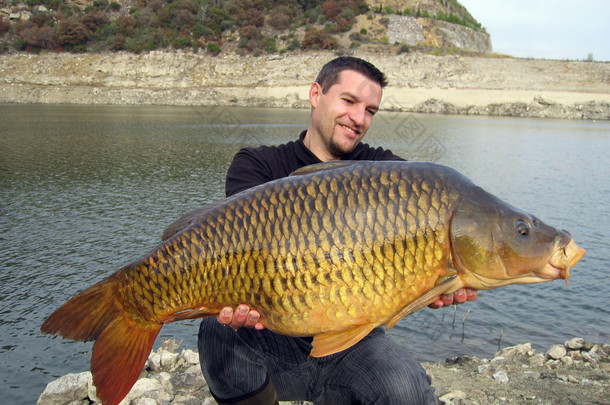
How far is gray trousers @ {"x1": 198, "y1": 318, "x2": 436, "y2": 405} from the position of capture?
1.89 meters

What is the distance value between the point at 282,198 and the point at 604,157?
18.0 meters

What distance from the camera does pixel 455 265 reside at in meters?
1.69

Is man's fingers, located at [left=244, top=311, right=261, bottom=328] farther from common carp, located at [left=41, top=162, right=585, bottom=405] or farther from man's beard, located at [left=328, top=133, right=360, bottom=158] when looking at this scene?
man's beard, located at [left=328, top=133, right=360, bottom=158]

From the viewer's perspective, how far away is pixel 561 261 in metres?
1.69

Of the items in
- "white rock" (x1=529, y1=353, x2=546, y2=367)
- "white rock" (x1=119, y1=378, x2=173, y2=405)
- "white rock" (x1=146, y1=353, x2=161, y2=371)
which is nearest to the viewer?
"white rock" (x1=119, y1=378, x2=173, y2=405)

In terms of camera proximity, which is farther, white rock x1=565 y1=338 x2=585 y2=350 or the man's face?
white rock x1=565 y1=338 x2=585 y2=350

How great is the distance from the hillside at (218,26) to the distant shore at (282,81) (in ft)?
6.85

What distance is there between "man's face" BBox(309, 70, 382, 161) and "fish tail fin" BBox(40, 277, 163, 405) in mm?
1371

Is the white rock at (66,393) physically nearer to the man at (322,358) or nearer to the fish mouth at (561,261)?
the man at (322,358)

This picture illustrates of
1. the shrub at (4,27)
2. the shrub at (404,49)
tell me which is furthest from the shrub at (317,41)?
the shrub at (4,27)

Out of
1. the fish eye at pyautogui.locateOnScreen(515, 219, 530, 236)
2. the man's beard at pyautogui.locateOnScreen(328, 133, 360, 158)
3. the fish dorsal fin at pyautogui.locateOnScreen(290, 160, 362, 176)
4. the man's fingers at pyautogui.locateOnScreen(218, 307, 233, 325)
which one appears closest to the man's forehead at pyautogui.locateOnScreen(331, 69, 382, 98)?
the man's beard at pyautogui.locateOnScreen(328, 133, 360, 158)

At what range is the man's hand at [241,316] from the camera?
5.64 ft

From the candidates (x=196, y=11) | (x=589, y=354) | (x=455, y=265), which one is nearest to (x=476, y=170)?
(x=589, y=354)

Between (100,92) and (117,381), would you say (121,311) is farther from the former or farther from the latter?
(100,92)
